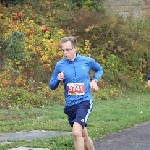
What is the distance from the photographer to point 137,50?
2175 centimetres

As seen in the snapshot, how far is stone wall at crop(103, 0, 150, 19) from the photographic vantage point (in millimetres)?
25000

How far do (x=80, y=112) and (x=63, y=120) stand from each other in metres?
4.38

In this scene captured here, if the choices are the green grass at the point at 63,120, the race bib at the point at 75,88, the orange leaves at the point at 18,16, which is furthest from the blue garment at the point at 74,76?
the orange leaves at the point at 18,16

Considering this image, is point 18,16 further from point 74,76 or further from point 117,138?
point 74,76

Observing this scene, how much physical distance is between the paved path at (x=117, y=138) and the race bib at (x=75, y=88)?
1.56 metres

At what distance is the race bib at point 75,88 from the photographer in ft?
27.4

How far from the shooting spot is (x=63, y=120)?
12703 millimetres

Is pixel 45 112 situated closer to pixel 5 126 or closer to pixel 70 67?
pixel 5 126

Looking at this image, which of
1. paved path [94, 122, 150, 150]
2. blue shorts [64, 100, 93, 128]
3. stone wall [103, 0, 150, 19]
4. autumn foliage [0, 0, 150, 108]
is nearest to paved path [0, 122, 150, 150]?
paved path [94, 122, 150, 150]

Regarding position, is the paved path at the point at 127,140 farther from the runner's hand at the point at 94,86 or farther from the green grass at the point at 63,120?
the runner's hand at the point at 94,86

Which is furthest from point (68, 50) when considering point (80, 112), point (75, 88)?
point (80, 112)

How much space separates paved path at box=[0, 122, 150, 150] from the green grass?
266 millimetres

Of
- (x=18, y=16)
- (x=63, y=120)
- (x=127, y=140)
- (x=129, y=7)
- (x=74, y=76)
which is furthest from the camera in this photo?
(x=129, y=7)

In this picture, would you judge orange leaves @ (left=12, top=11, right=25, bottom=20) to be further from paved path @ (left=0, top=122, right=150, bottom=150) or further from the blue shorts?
the blue shorts
